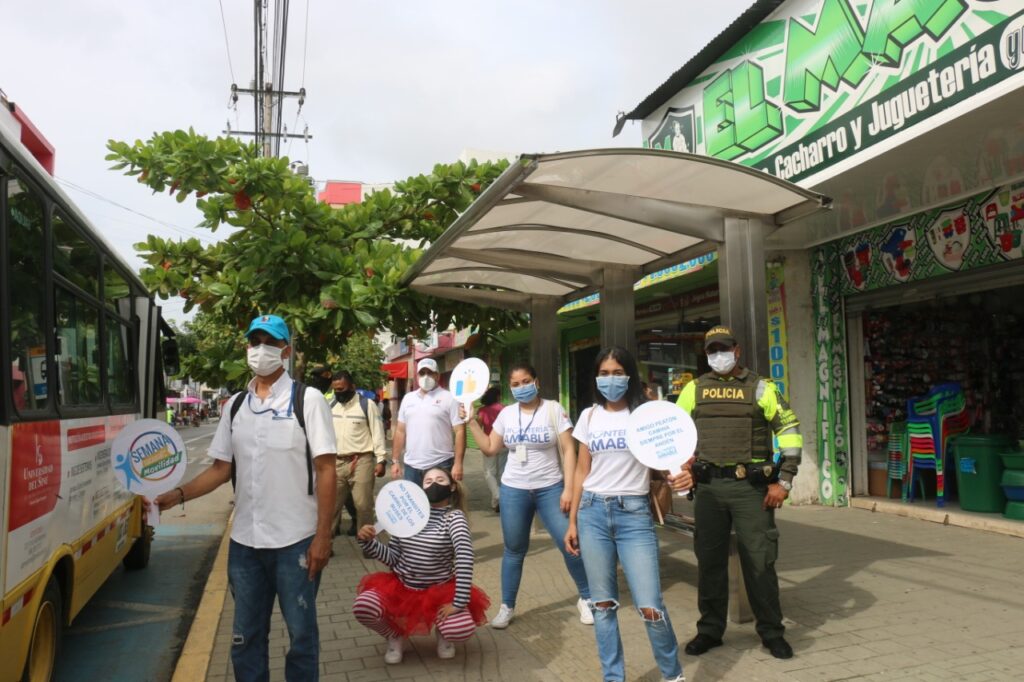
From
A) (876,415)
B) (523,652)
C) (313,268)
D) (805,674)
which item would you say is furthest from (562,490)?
(876,415)

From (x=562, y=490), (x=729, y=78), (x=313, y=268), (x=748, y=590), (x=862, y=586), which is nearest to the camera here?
(x=748, y=590)

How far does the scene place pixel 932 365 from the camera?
9641 mm

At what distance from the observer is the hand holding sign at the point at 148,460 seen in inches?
138

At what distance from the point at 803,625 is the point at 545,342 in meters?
4.85

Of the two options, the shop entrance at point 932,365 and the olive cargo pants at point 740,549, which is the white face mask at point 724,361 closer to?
the olive cargo pants at point 740,549

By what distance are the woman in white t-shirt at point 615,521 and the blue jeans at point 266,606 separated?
50.5 inches

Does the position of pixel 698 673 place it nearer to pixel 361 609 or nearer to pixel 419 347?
pixel 361 609

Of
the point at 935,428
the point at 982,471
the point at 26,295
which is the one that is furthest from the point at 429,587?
the point at 935,428

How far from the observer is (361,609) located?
14.0 feet

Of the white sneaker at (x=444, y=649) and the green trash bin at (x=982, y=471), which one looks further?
the green trash bin at (x=982, y=471)

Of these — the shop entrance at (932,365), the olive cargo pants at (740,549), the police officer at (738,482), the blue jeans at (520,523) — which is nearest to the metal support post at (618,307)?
the blue jeans at (520,523)

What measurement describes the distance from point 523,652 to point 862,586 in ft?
9.17

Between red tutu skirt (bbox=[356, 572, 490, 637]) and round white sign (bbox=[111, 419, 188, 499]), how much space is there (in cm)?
127

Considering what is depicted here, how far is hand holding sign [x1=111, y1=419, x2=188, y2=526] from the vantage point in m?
3.51
